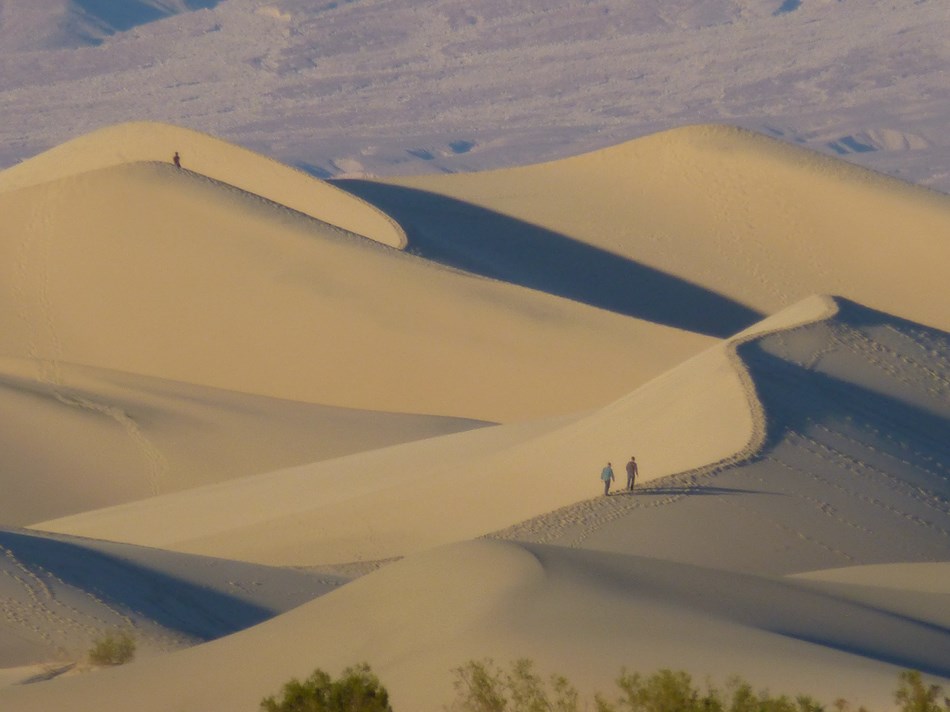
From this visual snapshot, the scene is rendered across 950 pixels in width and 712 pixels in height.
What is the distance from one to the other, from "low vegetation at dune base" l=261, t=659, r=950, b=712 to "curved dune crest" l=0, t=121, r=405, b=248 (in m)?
27.7

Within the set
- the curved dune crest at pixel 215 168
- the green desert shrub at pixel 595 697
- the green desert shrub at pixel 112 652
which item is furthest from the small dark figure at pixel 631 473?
the curved dune crest at pixel 215 168

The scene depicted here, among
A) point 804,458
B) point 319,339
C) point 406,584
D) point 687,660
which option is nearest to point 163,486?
point 319,339

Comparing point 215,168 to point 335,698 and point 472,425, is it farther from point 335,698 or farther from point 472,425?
point 335,698

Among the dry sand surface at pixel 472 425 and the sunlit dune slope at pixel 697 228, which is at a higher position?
the sunlit dune slope at pixel 697 228

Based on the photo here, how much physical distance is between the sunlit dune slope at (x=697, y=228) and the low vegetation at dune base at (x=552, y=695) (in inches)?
1109

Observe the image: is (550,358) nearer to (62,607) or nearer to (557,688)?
(62,607)

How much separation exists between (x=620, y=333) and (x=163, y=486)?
9.02 metres

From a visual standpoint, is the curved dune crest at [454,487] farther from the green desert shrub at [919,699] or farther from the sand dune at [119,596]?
the green desert shrub at [919,699]

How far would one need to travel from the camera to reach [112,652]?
1356cm

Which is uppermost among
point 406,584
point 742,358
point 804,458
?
point 742,358

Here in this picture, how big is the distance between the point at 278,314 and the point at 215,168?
11.7m

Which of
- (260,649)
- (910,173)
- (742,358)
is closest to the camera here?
(260,649)

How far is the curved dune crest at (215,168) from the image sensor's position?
133ft

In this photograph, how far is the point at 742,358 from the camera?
71.7 ft
